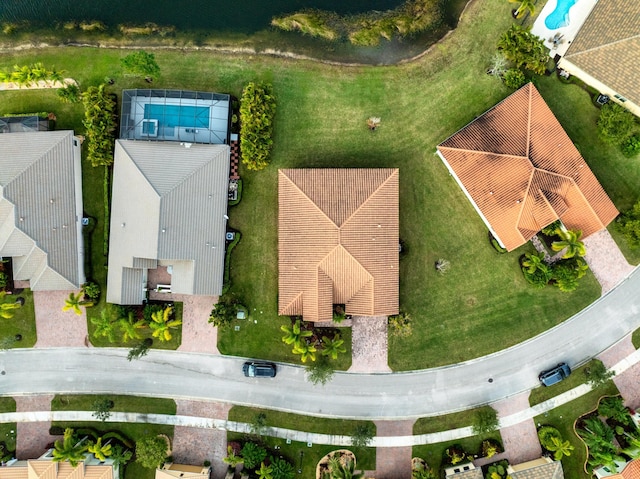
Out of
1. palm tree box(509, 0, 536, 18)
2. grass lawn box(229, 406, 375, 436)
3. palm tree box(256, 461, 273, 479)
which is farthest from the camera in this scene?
grass lawn box(229, 406, 375, 436)

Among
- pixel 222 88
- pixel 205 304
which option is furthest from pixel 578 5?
pixel 205 304

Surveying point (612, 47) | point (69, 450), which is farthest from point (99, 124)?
point (612, 47)

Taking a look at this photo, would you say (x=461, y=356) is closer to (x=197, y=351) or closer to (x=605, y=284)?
(x=605, y=284)

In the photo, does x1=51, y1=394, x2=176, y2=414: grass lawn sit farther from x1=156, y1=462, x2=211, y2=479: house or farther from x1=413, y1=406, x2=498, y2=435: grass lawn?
x1=413, y1=406, x2=498, y2=435: grass lawn

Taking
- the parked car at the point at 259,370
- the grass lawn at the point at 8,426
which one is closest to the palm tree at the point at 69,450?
the grass lawn at the point at 8,426

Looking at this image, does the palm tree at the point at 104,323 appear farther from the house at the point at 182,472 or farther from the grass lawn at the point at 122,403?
the house at the point at 182,472

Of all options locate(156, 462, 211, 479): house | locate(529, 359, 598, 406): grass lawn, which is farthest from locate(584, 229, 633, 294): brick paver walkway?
locate(156, 462, 211, 479): house
